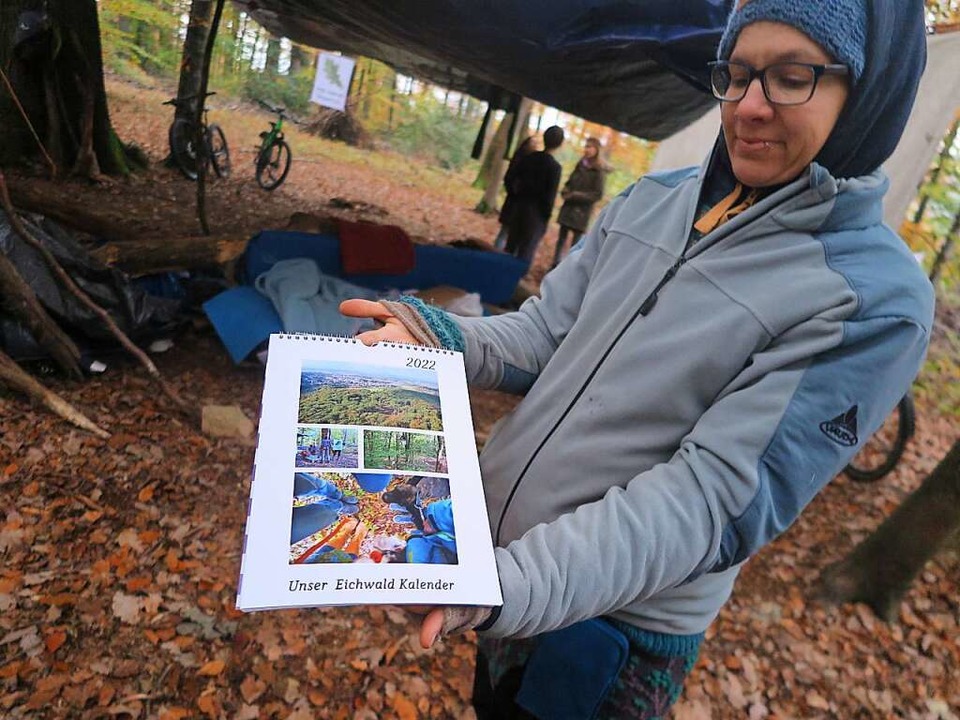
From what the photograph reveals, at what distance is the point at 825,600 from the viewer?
3234 millimetres

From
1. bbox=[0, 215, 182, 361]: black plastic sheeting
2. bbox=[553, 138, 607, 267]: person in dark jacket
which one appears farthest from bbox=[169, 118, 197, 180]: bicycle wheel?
bbox=[553, 138, 607, 267]: person in dark jacket

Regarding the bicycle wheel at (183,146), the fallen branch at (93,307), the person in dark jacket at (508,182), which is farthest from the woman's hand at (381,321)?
the bicycle wheel at (183,146)

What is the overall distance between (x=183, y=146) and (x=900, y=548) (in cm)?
957

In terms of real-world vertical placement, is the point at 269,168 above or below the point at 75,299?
below

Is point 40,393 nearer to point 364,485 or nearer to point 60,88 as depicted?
point 364,485

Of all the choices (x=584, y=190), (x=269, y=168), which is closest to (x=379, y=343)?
(x=584, y=190)

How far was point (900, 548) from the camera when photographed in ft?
10.0

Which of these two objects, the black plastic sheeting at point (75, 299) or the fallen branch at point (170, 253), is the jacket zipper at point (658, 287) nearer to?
the black plastic sheeting at point (75, 299)

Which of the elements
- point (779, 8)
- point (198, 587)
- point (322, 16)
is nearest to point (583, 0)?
point (322, 16)

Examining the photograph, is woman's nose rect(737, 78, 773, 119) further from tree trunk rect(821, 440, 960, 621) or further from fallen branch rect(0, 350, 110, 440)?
fallen branch rect(0, 350, 110, 440)

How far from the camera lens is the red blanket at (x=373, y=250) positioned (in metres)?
4.83

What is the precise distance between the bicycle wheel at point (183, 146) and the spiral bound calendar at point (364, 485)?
8.80 meters

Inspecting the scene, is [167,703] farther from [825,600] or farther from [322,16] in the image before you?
[322,16]

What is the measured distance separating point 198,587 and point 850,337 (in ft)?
8.99
